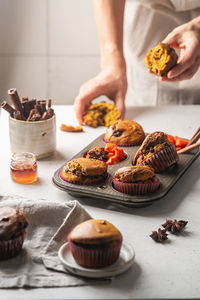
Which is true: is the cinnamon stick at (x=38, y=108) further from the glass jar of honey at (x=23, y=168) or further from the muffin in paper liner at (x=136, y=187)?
the muffin in paper liner at (x=136, y=187)

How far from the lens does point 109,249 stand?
116cm

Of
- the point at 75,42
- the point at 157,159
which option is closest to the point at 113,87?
the point at 157,159

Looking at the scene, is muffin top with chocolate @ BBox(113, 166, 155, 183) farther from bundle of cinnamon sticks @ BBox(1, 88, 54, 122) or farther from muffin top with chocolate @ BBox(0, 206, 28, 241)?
bundle of cinnamon sticks @ BBox(1, 88, 54, 122)

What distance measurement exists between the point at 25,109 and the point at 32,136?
5.2 inches

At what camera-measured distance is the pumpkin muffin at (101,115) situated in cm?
237

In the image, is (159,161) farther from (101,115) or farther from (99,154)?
(101,115)

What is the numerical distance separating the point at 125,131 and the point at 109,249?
0.93 metres

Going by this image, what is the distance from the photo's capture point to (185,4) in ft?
8.34

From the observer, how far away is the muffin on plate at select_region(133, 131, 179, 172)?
1710mm

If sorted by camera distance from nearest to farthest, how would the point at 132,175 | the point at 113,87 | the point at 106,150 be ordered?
1. the point at 132,175
2. the point at 106,150
3. the point at 113,87

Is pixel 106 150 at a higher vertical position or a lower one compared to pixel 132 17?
lower

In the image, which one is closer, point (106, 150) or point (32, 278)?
point (32, 278)

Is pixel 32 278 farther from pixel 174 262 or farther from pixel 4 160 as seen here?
pixel 4 160

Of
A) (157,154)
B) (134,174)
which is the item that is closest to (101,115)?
(157,154)
